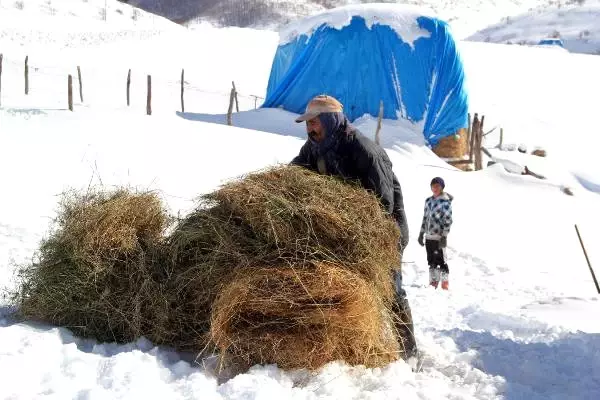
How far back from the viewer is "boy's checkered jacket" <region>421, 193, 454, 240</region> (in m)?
7.50

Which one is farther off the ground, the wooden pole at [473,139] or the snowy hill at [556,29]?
the snowy hill at [556,29]

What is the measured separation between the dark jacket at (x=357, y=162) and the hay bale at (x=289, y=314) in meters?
0.64

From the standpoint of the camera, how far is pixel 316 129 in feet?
13.0

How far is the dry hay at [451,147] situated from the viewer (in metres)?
19.2

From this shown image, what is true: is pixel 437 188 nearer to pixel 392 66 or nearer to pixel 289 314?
pixel 289 314

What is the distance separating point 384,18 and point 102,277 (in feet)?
53.9

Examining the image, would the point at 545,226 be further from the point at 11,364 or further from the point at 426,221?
the point at 11,364

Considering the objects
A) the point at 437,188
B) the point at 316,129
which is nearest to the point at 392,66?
the point at 437,188

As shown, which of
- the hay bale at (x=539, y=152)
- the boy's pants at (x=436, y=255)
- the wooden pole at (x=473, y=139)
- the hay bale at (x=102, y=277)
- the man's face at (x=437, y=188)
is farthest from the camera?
the hay bale at (x=539, y=152)

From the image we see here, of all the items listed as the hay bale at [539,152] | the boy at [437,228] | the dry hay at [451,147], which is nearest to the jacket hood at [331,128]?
the boy at [437,228]

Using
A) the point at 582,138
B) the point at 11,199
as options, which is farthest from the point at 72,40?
the point at 11,199

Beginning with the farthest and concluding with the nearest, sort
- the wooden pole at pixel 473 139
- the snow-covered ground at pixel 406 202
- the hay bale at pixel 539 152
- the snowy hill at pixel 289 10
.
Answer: the snowy hill at pixel 289 10, the hay bale at pixel 539 152, the wooden pole at pixel 473 139, the snow-covered ground at pixel 406 202

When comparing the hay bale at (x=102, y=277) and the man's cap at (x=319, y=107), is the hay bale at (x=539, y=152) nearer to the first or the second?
the man's cap at (x=319, y=107)

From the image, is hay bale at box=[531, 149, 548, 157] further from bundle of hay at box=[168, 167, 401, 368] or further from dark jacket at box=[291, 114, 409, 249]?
bundle of hay at box=[168, 167, 401, 368]
